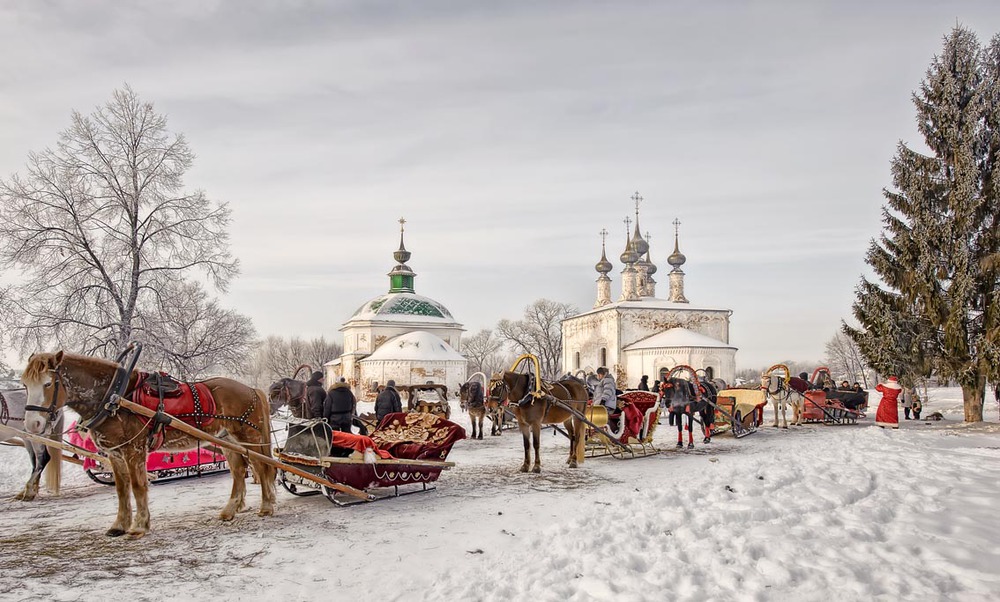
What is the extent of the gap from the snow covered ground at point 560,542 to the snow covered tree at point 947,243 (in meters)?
10.6

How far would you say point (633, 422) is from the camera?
13945mm

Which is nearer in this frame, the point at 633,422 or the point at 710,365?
the point at 633,422

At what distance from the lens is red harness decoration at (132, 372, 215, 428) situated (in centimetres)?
739

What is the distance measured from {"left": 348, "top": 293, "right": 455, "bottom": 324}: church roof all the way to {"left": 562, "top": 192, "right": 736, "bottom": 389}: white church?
1120 cm

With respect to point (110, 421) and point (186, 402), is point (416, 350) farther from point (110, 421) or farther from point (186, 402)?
point (110, 421)

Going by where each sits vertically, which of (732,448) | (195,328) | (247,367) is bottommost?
(732,448)

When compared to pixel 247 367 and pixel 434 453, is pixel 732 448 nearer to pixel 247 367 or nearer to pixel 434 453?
pixel 434 453

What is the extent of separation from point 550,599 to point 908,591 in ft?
9.19

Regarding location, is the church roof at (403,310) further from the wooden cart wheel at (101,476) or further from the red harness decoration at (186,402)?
the red harness decoration at (186,402)

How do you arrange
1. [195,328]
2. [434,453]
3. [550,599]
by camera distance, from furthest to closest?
[195,328] < [434,453] < [550,599]

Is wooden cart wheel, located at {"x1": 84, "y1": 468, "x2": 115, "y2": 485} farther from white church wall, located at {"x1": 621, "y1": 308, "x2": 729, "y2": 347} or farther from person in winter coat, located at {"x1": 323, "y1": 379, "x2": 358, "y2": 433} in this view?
white church wall, located at {"x1": 621, "y1": 308, "x2": 729, "y2": 347}

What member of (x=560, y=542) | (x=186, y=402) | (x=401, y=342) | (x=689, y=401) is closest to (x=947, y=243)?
(x=689, y=401)

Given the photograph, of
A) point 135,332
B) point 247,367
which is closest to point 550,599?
point 135,332

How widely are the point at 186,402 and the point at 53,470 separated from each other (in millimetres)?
3586
